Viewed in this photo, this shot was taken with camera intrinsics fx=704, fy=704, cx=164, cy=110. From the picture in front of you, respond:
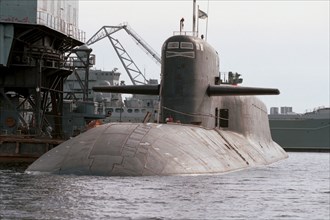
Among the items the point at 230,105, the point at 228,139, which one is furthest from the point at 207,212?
the point at 230,105

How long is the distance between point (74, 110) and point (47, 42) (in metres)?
13.8

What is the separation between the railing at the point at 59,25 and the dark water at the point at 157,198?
85.1ft

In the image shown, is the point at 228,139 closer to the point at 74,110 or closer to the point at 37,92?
the point at 37,92

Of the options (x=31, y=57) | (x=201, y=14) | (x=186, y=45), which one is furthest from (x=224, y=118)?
(x=31, y=57)

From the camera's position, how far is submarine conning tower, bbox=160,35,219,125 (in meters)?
34.8

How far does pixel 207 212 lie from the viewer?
1777cm

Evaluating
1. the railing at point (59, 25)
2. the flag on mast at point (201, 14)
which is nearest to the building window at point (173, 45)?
the flag on mast at point (201, 14)

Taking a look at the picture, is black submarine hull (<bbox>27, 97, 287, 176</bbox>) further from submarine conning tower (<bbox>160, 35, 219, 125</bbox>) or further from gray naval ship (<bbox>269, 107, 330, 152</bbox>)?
gray naval ship (<bbox>269, 107, 330, 152</bbox>)

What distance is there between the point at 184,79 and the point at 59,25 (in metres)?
21.1

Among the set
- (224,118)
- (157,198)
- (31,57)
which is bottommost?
(157,198)

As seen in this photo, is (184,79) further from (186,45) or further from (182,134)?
(182,134)

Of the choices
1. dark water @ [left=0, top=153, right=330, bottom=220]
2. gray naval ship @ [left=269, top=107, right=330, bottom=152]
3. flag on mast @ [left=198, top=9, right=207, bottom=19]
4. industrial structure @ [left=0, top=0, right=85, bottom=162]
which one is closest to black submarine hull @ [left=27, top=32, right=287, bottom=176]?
dark water @ [left=0, top=153, right=330, bottom=220]

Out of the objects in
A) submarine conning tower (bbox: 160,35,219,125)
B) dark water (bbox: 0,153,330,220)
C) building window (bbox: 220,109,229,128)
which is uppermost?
submarine conning tower (bbox: 160,35,219,125)

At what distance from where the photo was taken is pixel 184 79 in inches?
1373
